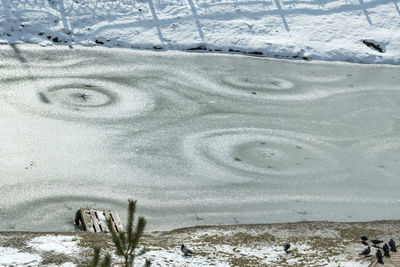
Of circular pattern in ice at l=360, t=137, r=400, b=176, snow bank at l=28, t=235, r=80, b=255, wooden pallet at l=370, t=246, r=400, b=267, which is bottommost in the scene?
wooden pallet at l=370, t=246, r=400, b=267

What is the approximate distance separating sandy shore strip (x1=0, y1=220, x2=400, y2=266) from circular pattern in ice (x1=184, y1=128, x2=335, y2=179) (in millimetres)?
1960

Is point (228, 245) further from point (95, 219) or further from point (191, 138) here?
point (191, 138)

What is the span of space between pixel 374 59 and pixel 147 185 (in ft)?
31.6

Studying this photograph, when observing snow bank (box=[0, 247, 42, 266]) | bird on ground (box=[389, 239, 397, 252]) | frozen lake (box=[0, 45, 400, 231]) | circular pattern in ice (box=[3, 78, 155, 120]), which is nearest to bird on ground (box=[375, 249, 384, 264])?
bird on ground (box=[389, 239, 397, 252])

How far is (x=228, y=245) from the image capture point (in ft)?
27.7

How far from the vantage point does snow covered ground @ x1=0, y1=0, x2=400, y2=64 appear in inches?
657

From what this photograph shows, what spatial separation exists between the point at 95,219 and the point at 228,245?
1.89m

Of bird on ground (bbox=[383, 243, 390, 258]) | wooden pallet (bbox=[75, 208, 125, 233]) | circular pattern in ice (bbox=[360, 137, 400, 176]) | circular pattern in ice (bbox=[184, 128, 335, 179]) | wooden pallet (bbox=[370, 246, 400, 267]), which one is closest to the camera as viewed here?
wooden pallet (bbox=[370, 246, 400, 267])

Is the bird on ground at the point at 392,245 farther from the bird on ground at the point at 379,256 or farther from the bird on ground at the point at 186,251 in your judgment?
the bird on ground at the point at 186,251

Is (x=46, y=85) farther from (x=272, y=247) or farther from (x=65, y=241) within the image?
(x=272, y=247)

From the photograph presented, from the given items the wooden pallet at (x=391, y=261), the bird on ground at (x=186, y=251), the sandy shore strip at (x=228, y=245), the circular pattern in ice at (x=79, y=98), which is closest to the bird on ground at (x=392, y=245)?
the wooden pallet at (x=391, y=261)

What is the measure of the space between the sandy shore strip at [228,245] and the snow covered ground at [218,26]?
28.3ft

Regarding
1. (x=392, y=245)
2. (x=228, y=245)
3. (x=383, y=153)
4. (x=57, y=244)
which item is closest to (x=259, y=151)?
(x=383, y=153)

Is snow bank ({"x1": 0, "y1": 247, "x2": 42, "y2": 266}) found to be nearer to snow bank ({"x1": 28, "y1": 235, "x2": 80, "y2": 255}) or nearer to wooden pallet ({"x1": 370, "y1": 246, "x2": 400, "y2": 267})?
snow bank ({"x1": 28, "y1": 235, "x2": 80, "y2": 255})
